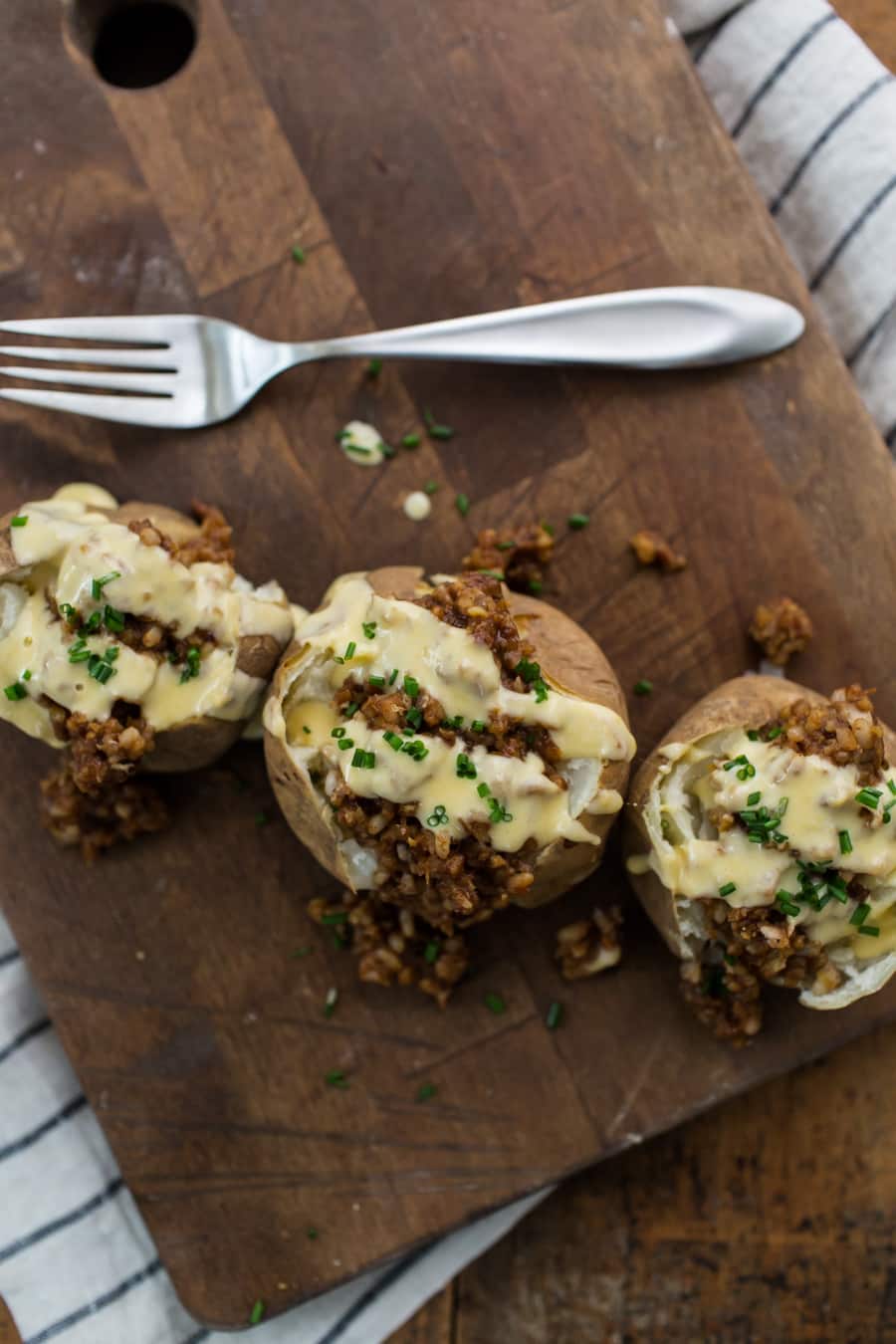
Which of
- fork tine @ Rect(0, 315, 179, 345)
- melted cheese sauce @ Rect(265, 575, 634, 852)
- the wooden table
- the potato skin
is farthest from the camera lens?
the wooden table

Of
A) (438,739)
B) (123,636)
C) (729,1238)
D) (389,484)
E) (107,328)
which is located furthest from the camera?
(729,1238)

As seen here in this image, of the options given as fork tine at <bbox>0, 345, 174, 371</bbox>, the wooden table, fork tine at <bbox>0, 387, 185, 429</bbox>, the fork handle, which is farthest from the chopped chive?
the wooden table

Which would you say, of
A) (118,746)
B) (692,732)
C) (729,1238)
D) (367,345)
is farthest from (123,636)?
(729,1238)

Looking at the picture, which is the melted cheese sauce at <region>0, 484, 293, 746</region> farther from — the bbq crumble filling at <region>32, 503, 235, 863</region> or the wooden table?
the wooden table

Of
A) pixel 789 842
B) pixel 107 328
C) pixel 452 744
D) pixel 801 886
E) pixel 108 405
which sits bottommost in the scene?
pixel 801 886

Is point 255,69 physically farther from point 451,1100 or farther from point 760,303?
point 451,1100

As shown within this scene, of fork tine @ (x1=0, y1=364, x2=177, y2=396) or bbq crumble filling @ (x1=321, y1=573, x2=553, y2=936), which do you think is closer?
bbq crumble filling @ (x1=321, y1=573, x2=553, y2=936)

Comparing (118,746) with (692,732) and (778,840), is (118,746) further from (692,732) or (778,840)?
(778,840)
